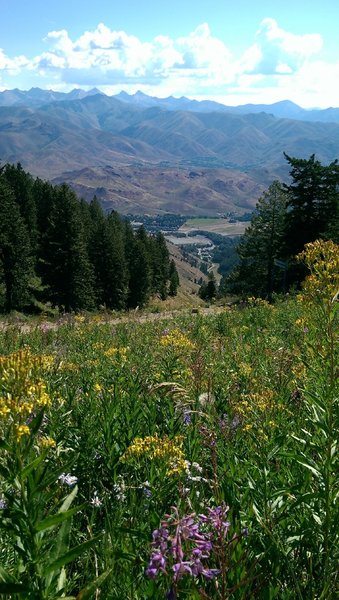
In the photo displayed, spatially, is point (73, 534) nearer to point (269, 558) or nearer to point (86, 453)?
point (86, 453)

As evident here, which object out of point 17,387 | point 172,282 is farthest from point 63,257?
point 172,282

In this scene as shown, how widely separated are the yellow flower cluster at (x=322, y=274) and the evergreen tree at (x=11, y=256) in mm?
47793

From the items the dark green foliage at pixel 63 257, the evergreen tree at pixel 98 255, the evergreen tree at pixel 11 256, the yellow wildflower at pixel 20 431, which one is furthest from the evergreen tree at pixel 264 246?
the yellow wildflower at pixel 20 431

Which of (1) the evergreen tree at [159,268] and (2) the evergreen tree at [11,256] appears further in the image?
(1) the evergreen tree at [159,268]

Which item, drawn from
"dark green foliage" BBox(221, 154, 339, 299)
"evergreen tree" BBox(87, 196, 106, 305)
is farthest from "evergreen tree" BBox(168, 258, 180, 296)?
"dark green foliage" BBox(221, 154, 339, 299)

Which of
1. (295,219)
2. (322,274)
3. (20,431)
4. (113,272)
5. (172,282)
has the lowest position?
(172,282)

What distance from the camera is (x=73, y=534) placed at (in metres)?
3.57

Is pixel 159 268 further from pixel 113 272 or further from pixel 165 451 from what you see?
pixel 165 451

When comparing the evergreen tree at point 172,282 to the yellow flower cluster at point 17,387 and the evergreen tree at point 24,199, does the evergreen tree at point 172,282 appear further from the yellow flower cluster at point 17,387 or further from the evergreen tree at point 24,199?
the yellow flower cluster at point 17,387

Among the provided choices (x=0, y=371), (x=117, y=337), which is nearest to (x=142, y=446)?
(x=0, y=371)

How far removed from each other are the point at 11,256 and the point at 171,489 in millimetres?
49276

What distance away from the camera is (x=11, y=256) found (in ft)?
163

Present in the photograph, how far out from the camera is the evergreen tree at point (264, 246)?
150 feet

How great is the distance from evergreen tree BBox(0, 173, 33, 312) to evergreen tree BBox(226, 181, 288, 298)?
22271 mm
